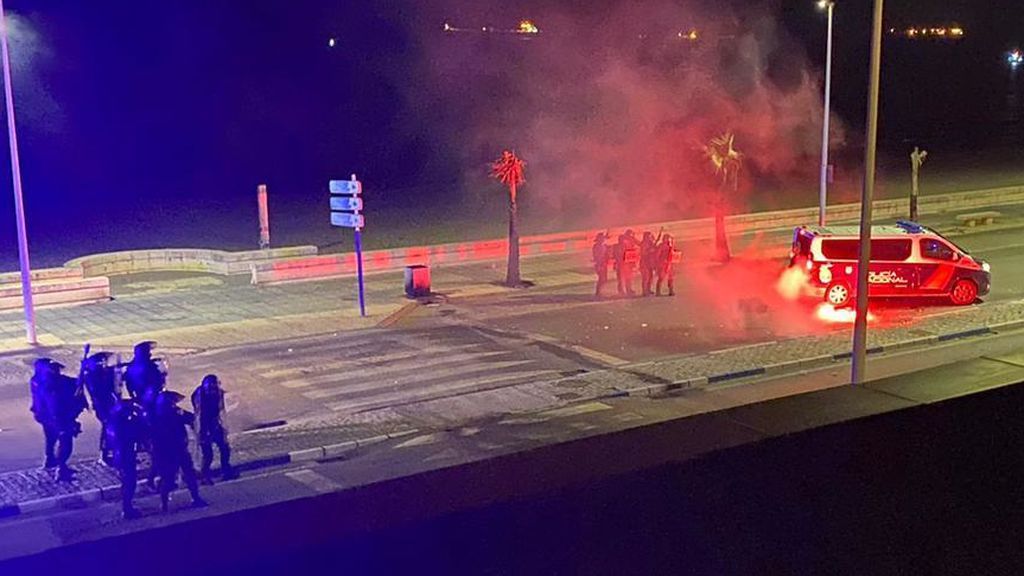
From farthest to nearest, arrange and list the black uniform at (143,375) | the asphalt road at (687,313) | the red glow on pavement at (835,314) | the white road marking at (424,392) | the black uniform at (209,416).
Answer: the red glow on pavement at (835,314)
the asphalt road at (687,313)
the white road marking at (424,392)
the black uniform at (143,375)
the black uniform at (209,416)

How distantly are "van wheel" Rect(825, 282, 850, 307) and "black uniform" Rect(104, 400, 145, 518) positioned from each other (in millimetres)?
14224

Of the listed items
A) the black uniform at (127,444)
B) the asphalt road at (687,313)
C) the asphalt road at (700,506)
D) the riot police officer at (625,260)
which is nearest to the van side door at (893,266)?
the asphalt road at (687,313)

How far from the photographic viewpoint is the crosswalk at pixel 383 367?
48.2 ft

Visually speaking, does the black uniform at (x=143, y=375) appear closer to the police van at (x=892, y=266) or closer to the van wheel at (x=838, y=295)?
the police van at (x=892, y=266)

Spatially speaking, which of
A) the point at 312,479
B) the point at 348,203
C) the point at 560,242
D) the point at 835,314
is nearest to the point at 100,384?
the point at 312,479

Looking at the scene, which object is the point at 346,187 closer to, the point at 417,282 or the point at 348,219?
the point at 348,219

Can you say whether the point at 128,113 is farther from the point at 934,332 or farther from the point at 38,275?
the point at 934,332

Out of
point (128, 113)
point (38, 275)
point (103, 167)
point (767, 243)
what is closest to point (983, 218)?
point (767, 243)

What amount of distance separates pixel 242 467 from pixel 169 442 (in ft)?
5.54

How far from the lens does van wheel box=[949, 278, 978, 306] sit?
20.4 metres

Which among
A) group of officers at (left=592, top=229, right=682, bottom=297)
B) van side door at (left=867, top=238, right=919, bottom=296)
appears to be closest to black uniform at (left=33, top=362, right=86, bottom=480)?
group of officers at (left=592, top=229, right=682, bottom=297)

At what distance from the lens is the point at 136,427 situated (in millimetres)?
9984

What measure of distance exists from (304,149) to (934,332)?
177 feet

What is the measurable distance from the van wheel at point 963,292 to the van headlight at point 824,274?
2477 millimetres
